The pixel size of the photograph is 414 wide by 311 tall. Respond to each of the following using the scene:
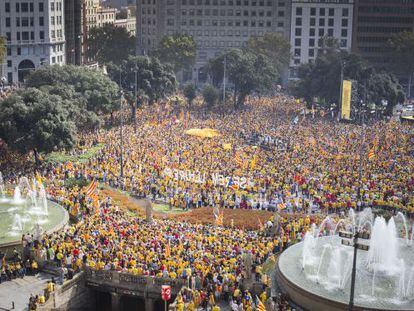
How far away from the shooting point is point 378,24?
161875mm

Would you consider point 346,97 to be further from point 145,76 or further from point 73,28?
point 73,28

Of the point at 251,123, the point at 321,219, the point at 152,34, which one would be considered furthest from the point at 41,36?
the point at 321,219

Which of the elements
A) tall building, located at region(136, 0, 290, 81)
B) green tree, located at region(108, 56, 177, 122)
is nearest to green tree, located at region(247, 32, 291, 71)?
tall building, located at region(136, 0, 290, 81)

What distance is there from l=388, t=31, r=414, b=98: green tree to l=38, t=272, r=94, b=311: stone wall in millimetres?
112530

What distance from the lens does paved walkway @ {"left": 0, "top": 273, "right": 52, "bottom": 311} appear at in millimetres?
39906

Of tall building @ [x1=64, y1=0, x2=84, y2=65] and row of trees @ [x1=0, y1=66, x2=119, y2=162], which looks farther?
tall building @ [x1=64, y1=0, x2=84, y2=65]

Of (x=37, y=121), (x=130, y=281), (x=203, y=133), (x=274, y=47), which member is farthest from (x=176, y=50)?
(x=130, y=281)

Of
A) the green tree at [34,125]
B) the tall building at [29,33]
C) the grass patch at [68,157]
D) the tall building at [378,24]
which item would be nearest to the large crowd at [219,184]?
the grass patch at [68,157]

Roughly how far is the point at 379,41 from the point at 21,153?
11155 cm

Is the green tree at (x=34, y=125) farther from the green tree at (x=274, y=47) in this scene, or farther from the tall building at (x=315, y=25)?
the tall building at (x=315, y=25)

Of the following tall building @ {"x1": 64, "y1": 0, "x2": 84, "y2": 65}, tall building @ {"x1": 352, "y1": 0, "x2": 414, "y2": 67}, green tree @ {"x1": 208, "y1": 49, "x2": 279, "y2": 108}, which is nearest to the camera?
green tree @ {"x1": 208, "y1": 49, "x2": 279, "y2": 108}

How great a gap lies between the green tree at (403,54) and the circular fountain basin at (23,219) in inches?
4059

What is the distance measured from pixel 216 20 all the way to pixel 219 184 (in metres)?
116

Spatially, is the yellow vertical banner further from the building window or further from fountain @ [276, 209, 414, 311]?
the building window
